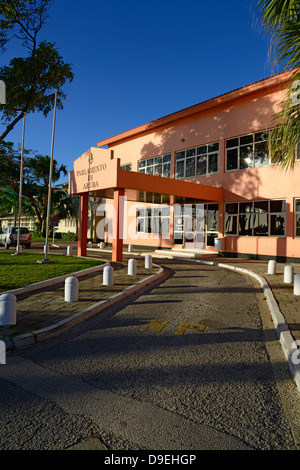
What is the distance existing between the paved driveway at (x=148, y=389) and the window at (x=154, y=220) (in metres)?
17.6

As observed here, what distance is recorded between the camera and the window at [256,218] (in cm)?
1605

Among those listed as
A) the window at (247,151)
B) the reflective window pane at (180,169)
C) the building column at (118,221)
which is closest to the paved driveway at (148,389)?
the building column at (118,221)

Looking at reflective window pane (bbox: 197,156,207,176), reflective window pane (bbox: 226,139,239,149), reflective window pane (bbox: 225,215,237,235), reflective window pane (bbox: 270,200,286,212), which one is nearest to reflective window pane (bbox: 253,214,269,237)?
reflective window pane (bbox: 270,200,286,212)

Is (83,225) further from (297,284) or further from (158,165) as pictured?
(297,284)

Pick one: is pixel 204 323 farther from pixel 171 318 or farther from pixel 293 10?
pixel 293 10

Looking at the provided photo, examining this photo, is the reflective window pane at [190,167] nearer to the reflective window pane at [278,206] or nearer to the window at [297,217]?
the reflective window pane at [278,206]

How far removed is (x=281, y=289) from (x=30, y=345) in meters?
6.82

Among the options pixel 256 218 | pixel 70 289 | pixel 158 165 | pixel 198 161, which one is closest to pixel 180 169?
pixel 198 161

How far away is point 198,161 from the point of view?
2081cm

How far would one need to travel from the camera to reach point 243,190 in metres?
17.8

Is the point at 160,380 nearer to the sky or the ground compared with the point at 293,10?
nearer to the ground

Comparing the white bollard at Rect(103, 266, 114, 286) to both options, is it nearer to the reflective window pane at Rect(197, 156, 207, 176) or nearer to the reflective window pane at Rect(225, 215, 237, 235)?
the reflective window pane at Rect(225, 215, 237, 235)

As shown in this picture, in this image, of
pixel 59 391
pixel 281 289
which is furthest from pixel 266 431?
pixel 281 289
